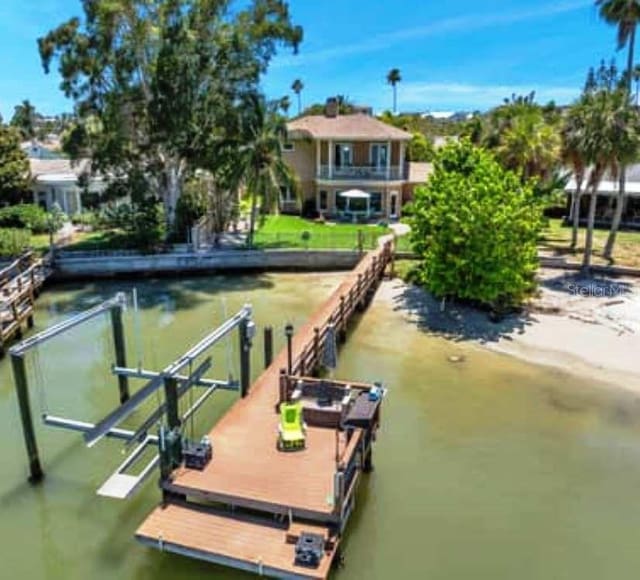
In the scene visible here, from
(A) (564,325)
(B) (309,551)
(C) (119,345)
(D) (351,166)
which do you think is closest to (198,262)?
(C) (119,345)

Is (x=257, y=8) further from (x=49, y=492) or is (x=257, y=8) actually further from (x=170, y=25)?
(x=49, y=492)

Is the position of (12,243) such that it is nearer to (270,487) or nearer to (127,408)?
(127,408)

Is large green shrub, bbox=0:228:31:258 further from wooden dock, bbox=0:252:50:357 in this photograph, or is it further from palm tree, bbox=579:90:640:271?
palm tree, bbox=579:90:640:271

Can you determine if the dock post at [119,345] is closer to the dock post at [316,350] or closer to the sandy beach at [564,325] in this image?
the dock post at [316,350]

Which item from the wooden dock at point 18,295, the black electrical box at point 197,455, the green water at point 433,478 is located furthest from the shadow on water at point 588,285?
the wooden dock at point 18,295

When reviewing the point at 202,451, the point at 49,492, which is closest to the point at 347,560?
the point at 202,451

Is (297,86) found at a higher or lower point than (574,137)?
higher

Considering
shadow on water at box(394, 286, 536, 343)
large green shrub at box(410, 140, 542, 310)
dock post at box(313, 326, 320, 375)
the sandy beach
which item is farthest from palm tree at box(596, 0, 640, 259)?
dock post at box(313, 326, 320, 375)
